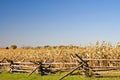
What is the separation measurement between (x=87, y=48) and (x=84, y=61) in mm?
5026

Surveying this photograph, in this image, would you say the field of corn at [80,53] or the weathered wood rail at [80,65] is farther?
the field of corn at [80,53]

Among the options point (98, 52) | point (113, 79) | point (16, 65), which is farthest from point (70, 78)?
point (16, 65)

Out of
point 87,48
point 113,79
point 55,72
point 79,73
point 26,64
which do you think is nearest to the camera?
point 113,79

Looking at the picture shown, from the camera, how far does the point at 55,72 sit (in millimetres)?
22344

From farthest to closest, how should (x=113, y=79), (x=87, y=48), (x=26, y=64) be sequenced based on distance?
(x=26, y=64)
(x=87, y=48)
(x=113, y=79)

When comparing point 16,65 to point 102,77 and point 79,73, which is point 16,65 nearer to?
point 79,73

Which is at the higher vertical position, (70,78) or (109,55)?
(109,55)

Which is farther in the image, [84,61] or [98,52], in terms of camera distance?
[98,52]

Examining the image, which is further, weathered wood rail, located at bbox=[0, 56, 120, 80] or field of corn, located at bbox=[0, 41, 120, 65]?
field of corn, located at bbox=[0, 41, 120, 65]

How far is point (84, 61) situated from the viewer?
18.9m

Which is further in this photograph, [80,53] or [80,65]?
[80,53]

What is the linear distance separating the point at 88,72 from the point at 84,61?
0.87 m

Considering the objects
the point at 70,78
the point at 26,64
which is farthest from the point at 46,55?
the point at 70,78

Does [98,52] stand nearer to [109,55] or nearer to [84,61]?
[109,55]
